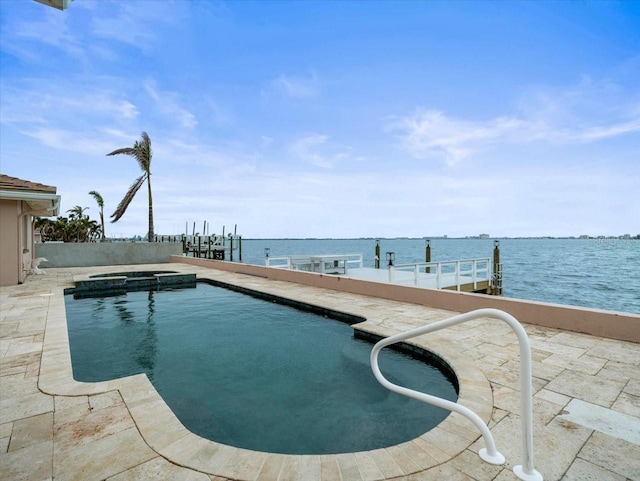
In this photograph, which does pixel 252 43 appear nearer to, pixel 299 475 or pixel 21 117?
pixel 21 117

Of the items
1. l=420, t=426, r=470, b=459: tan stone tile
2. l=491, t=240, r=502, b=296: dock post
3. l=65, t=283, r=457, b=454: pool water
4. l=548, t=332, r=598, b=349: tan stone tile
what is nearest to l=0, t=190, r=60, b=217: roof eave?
l=65, t=283, r=457, b=454: pool water

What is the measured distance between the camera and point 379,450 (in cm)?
211

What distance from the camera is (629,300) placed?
666 inches

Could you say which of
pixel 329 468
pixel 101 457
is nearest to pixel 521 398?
pixel 329 468

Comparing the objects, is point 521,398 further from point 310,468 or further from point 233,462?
point 233,462

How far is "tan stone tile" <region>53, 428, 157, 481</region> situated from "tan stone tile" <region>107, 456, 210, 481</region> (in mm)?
52

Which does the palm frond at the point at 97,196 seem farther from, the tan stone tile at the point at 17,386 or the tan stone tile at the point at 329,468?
the tan stone tile at the point at 329,468

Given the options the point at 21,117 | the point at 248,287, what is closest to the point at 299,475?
the point at 248,287

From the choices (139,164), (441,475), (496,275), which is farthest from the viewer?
(139,164)

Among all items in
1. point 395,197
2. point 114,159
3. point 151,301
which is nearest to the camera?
point 151,301

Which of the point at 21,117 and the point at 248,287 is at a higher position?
the point at 21,117

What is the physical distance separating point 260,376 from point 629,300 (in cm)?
2142

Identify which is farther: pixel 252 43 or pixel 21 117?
pixel 252 43

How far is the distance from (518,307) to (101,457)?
18.1ft
